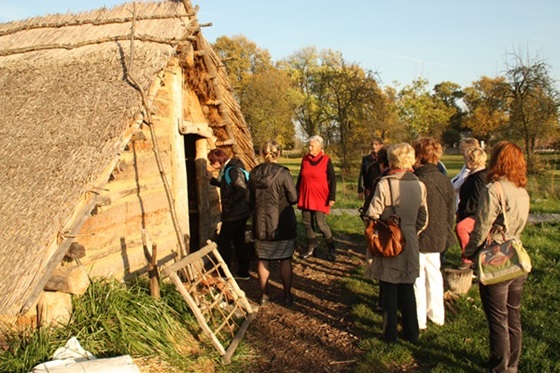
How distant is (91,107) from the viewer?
4621 mm

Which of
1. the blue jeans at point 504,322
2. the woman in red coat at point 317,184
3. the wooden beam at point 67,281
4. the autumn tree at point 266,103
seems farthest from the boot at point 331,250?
the autumn tree at point 266,103

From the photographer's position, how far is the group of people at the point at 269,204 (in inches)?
219

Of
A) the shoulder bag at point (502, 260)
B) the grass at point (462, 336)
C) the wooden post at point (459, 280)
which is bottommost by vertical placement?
the grass at point (462, 336)

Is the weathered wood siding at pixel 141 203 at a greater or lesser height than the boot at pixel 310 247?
greater

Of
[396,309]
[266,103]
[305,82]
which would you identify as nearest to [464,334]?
[396,309]

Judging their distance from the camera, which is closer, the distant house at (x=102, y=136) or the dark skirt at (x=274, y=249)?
the distant house at (x=102, y=136)

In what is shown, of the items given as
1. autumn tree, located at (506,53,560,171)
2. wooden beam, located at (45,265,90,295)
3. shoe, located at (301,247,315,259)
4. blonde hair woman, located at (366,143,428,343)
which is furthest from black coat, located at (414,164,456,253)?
autumn tree, located at (506,53,560,171)

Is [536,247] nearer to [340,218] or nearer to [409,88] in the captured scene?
[340,218]

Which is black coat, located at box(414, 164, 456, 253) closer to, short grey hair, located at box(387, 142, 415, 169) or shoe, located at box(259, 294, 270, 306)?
short grey hair, located at box(387, 142, 415, 169)

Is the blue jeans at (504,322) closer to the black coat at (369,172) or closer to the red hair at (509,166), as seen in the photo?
the red hair at (509,166)

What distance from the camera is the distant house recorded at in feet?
12.3

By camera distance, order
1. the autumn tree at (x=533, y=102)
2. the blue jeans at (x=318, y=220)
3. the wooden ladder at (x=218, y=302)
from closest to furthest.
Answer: the wooden ladder at (x=218, y=302) < the blue jeans at (x=318, y=220) < the autumn tree at (x=533, y=102)

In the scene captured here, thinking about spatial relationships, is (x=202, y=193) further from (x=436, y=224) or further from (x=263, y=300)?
(x=436, y=224)

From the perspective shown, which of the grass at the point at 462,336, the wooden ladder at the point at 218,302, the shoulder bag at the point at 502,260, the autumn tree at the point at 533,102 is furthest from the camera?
the autumn tree at the point at 533,102
